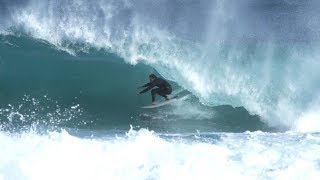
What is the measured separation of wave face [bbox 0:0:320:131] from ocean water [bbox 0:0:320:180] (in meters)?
0.04

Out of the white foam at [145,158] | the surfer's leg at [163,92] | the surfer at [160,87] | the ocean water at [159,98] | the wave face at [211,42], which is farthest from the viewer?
the wave face at [211,42]

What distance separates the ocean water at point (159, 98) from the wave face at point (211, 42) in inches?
1.7

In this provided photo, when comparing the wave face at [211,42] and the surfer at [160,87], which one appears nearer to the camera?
the surfer at [160,87]

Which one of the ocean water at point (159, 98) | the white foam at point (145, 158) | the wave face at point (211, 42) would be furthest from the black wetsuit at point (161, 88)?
the white foam at point (145, 158)

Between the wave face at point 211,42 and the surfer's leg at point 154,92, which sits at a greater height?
the wave face at point 211,42

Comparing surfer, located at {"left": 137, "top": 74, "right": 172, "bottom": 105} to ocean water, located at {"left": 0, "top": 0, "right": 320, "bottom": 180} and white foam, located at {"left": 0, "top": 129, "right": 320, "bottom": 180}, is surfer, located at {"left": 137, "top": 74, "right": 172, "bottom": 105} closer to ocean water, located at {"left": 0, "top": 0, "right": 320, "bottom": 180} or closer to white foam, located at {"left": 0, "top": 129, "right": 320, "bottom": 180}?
ocean water, located at {"left": 0, "top": 0, "right": 320, "bottom": 180}

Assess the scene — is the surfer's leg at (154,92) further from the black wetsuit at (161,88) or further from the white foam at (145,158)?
the white foam at (145,158)

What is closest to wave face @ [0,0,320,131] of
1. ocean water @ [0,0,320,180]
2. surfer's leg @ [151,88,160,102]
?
ocean water @ [0,0,320,180]

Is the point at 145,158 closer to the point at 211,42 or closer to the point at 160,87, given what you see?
the point at 160,87

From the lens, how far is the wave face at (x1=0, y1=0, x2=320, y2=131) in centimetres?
1764

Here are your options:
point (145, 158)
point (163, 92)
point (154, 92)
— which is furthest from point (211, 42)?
point (145, 158)

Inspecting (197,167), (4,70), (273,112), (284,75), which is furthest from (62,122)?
(284,75)

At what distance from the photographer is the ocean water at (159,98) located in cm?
1295

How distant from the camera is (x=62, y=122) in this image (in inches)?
608
